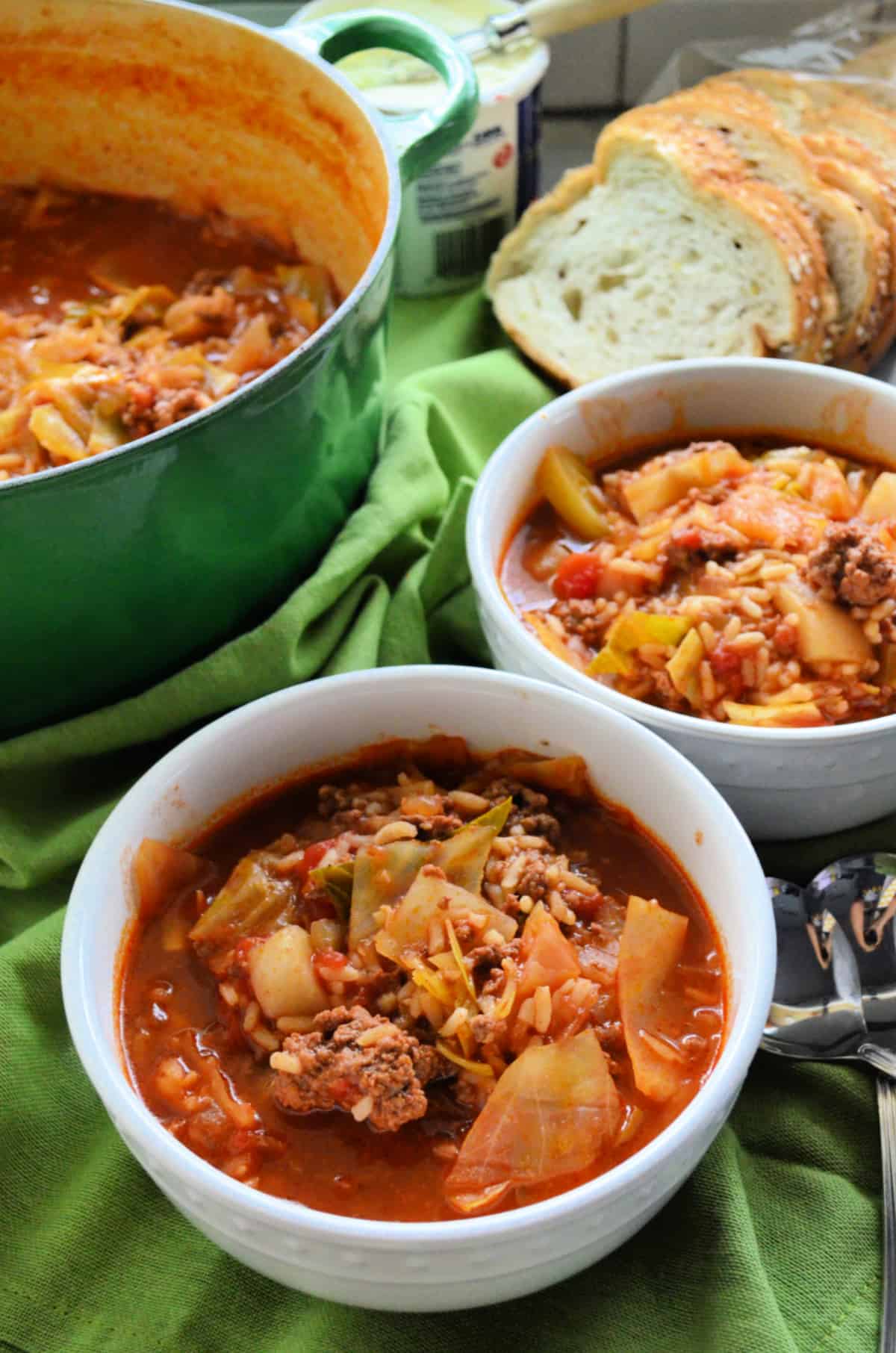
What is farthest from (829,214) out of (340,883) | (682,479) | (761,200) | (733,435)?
(340,883)

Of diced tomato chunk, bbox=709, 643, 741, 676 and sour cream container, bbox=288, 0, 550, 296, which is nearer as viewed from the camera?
diced tomato chunk, bbox=709, 643, 741, 676

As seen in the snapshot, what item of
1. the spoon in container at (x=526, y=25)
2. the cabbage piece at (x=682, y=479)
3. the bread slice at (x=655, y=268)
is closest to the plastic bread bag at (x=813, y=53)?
the spoon in container at (x=526, y=25)

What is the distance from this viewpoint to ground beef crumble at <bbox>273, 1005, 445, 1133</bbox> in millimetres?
1630

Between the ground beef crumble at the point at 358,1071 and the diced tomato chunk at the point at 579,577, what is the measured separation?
0.93m

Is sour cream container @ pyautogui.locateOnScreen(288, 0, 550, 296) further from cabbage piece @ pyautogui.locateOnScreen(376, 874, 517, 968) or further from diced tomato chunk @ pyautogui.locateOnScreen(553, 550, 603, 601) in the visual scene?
cabbage piece @ pyautogui.locateOnScreen(376, 874, 517, 968)

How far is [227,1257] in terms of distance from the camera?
1868mm

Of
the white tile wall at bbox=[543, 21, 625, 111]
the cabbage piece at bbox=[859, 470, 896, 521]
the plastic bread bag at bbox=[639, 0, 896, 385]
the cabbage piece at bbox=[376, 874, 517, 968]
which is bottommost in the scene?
the cabbage piece at bbox=[376, 874, 517, 968]

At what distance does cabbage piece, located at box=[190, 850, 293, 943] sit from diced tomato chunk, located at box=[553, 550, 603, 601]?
2.53 feet

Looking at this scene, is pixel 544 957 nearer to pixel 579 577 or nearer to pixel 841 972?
pixel 841 972

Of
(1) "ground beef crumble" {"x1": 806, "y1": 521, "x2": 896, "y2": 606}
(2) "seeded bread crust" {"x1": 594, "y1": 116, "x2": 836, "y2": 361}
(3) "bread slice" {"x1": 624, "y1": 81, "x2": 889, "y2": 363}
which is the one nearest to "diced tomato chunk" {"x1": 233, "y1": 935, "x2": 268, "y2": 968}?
(1) "ground beef crumble" {"x1": 806, "y1": 521, "x2": 896, "y2": 606}

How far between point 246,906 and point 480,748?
431 mm

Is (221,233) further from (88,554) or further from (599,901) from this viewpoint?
(599,901)

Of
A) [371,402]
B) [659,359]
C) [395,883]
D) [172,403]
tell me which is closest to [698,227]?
[659,359]

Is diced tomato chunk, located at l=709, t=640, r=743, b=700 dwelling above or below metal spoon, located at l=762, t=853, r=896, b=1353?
above
